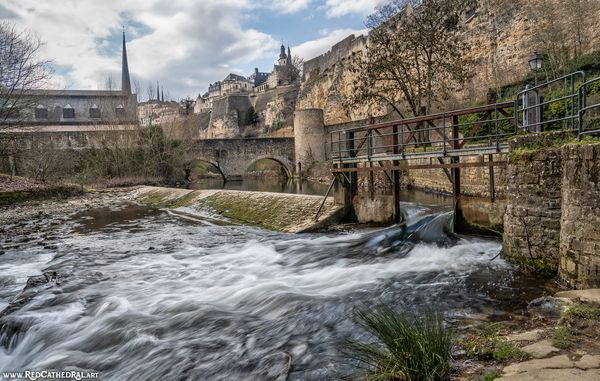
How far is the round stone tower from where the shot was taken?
3872 cm

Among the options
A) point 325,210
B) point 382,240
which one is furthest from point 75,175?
point 382,240

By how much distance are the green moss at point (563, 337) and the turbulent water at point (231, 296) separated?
1.19 meters

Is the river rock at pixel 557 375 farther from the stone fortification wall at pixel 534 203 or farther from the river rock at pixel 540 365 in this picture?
the stone fortification wall at pixel 534 203

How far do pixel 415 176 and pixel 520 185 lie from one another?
1592cm

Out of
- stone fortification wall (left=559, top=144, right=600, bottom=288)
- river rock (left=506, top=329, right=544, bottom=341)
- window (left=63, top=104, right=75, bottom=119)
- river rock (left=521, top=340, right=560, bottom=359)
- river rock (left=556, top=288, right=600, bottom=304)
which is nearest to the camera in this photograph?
river rock (left=521, top=340, right=560, bottom=359)

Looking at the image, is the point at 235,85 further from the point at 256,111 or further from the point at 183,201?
the point at 183,201

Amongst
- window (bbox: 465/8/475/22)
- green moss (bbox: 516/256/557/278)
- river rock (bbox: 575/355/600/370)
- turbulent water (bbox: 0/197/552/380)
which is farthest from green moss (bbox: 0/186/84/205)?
window (bbox: 465/8/475/22)

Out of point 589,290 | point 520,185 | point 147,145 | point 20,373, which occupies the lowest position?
point 20,373

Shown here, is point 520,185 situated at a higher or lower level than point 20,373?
higher

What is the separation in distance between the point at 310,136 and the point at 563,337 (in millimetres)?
36132

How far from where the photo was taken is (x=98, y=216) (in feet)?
50.5

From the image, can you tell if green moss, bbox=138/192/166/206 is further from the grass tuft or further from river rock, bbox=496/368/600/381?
river rock, bbox=496/368/600/381

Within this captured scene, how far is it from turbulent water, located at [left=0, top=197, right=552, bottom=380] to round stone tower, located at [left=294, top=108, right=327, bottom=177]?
96.2 ft

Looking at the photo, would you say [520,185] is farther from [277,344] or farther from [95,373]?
[95,373]
